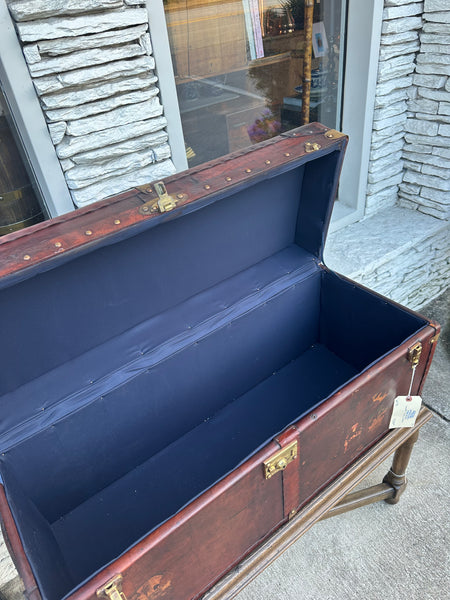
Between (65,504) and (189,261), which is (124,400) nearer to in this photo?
(65,504)

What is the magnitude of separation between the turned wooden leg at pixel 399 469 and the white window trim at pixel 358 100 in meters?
1.36

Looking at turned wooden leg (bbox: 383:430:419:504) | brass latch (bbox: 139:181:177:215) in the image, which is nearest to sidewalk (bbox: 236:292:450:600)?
turned wooden leg (bbox: 383:430:419:504)

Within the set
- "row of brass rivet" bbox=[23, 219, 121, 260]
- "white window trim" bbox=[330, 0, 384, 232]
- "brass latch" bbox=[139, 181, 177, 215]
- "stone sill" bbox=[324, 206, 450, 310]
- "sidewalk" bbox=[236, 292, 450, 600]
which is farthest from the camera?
"stone sill" bbox=[324, 206, 450, 310]

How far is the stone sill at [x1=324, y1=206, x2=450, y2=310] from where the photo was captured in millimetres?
2334

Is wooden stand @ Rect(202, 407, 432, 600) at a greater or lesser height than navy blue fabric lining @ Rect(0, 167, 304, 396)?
lesser

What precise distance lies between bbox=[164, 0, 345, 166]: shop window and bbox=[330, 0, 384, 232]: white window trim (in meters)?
0.10

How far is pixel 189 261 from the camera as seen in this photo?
1438 mm

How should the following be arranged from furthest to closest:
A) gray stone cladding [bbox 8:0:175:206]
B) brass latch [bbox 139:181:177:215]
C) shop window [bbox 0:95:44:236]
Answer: shop window [bbox 0:95:44:236] → gray stone cladding [bbox 8:0:175:206] → brass latch [bbox 139:181:177:215]

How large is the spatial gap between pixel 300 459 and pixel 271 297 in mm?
662

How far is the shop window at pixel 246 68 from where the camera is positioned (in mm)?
1846

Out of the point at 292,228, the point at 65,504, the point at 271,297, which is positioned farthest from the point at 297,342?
the point at 65,504

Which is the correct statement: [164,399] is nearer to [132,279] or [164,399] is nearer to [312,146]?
[132,279]

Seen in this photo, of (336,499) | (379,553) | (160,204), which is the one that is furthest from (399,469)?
(160,204)

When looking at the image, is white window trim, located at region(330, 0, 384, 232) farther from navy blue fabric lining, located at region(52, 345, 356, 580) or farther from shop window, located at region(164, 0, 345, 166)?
navy blue fabric lining, located at region(52, 345, 356, 580)
